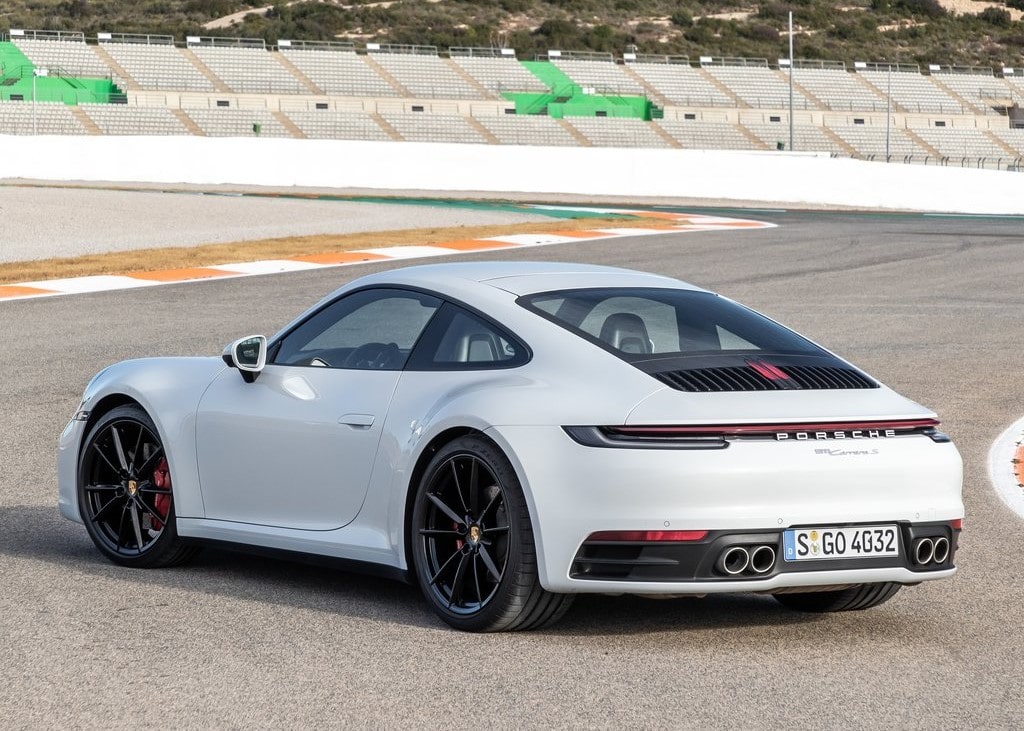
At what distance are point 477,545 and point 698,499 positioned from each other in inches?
Answer: 32.7

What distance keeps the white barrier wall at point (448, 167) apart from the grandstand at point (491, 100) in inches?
485

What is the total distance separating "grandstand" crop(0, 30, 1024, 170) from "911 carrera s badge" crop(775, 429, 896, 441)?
50091mm

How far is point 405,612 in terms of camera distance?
5.84 m

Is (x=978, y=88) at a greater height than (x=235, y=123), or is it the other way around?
(x=235, y=123)

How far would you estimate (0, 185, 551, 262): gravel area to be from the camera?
981 inches

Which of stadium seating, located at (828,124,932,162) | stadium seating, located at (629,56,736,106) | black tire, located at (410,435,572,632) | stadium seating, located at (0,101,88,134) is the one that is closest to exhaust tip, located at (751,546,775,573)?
black tire, located at (410,435,572,632)

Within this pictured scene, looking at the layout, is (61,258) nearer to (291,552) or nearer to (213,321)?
(213,321)

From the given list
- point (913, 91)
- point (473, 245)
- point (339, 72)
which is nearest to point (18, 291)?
point (473, 245)

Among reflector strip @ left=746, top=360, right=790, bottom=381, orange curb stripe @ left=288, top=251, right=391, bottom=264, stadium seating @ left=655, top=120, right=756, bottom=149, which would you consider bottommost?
stadium seating @ left=655, top=120, right=756, bottom=149

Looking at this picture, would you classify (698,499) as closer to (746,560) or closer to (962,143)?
(746,560)

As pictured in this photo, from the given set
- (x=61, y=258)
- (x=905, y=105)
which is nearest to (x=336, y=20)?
(x=905, y=105)

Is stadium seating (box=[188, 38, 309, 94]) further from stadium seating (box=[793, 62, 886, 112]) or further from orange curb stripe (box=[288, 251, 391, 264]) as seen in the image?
orange curb stripe (box=[288, 251, 391, 264])

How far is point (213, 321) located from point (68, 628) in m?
10.6

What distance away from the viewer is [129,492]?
267 inches
